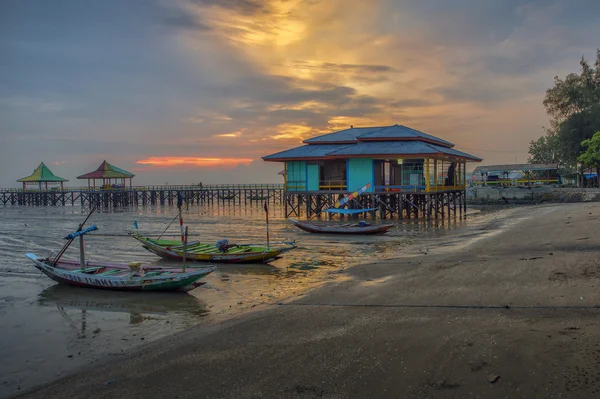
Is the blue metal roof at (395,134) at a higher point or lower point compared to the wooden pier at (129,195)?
higher

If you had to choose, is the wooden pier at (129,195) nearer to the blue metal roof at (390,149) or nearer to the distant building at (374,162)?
the distant building at (374,162)

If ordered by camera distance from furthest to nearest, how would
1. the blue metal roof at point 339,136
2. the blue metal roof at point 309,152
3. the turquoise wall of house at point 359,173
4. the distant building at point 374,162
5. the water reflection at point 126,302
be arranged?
the blue metal roof at point 339,136 < the blue metal roof at point 309,152 < the turquoise wall of house at point 359,173 < the distant building at point 374,162 < the water reflection at point 126,302

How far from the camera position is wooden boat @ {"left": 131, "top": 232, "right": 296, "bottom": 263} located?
15.6 m

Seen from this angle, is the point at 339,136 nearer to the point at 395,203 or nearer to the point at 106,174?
the point at 395,203

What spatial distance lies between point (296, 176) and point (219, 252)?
1809 cm

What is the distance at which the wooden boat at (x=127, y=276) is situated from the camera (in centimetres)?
1198

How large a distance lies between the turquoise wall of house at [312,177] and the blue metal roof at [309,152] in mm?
1051

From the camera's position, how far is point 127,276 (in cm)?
1222

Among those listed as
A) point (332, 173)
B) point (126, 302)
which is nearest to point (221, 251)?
point (126, 302)

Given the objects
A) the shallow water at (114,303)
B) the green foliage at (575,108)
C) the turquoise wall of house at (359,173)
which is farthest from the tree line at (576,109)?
the shallow water at (114,303)

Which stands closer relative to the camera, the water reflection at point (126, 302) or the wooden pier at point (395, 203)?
the water reflection at point (126, 302)

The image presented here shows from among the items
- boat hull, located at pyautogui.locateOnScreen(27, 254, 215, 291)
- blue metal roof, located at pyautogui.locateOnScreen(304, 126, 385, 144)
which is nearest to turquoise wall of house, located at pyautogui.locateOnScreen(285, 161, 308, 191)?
blue metal roof, located at pyautogui.locateOnScreen(304, 126, 385, 144)

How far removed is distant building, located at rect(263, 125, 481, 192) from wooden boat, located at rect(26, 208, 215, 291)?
19.4 m

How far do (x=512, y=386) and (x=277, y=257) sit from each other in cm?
1147
